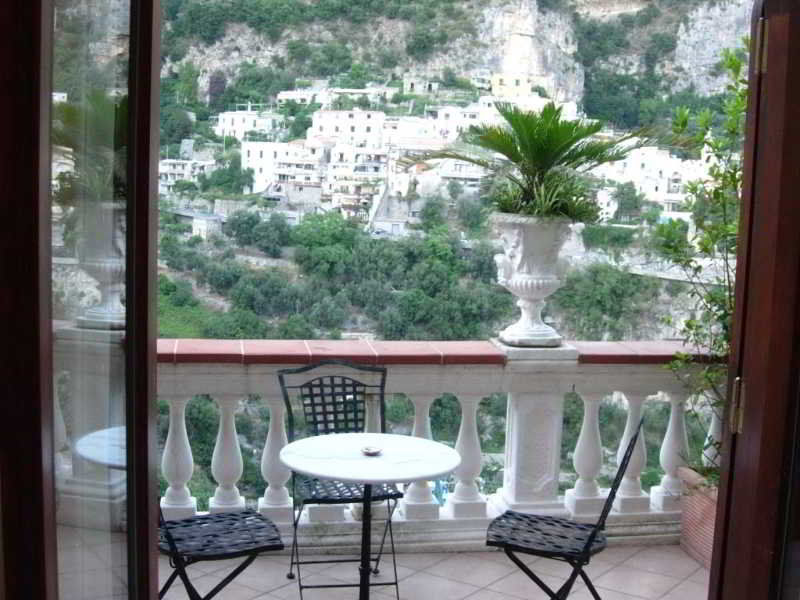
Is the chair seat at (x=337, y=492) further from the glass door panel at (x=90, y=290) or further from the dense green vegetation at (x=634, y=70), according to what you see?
the dense green vegetation at (x=634, y=70)

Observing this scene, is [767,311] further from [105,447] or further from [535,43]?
[535,43]

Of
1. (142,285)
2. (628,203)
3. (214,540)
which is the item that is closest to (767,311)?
(142,285)

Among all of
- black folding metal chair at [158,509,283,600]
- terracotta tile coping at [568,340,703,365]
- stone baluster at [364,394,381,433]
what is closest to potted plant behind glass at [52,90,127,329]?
black folding metal chair at [158,509,283,600]

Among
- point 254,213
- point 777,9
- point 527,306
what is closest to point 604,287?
point 254,213

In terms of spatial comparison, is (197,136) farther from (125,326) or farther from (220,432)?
(125,326)

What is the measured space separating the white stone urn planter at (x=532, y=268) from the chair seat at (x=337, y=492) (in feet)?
2.96

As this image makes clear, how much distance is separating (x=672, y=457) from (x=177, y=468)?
217cm

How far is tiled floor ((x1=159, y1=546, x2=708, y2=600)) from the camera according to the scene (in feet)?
11.6

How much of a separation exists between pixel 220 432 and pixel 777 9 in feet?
8.83

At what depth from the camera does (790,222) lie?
5.87 ft

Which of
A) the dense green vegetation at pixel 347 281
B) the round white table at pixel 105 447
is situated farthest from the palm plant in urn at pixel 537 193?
the dense green vegetation at pixel 347 281

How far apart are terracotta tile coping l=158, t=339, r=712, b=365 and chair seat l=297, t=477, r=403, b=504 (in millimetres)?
500

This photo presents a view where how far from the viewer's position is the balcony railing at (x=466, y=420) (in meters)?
3.67

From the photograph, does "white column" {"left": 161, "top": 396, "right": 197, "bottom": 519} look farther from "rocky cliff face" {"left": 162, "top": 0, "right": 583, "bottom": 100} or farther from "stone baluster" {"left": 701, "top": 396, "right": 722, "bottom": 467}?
"rocky cliff face" {"left": 162, "top": 0, "right": 583, "bottom": 100}
